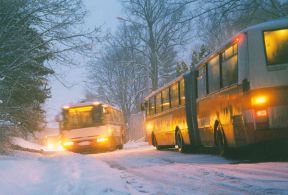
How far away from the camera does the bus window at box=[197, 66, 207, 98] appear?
62.1 feet

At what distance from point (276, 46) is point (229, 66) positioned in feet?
6.08

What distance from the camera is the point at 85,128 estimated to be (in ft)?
108

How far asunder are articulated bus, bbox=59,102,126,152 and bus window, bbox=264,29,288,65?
783 inches

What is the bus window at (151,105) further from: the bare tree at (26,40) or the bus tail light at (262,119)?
the bus tail light at (262,119)

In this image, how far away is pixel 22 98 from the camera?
24.9 meters

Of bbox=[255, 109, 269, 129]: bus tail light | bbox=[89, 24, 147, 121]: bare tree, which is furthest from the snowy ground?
bbox=[89, 24, 147, 121]: bare tree

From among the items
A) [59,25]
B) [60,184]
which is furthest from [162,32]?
[60,184]

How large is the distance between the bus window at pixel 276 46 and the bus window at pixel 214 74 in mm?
3024

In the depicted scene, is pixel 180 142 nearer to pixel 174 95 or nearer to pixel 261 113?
pixel 174 95

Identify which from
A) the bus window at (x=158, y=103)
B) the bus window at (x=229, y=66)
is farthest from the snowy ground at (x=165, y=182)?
the bus window at (x=158, y=103)

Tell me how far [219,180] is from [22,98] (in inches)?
637

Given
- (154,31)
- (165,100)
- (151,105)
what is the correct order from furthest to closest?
1. (154,31)
2. (151,105)
3. (165,100)

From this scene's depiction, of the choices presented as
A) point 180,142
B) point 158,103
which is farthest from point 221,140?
point 158,103

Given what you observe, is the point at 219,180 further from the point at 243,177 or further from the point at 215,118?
the point at 215,118
